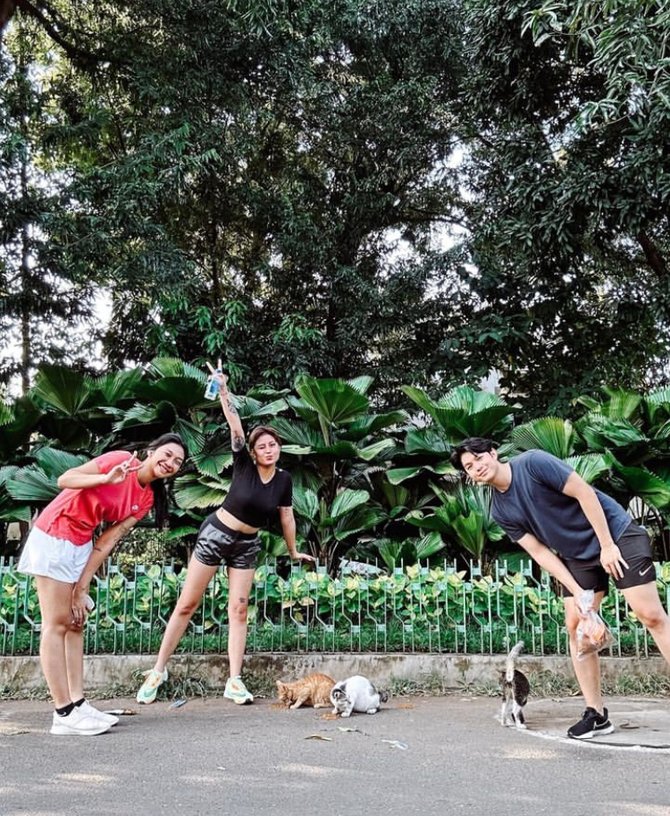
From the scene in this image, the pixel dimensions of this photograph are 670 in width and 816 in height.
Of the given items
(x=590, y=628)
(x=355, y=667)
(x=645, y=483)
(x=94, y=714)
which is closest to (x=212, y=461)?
(x=355, y=667)

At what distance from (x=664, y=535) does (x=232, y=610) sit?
470 centimetres

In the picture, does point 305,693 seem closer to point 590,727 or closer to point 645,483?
point 590,727

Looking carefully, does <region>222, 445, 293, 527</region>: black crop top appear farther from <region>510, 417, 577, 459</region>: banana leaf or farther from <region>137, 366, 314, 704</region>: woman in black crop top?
<region>510, 417, 577, 459</region>: banana leaf

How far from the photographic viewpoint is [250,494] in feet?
16.1

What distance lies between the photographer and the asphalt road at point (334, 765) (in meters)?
2.89

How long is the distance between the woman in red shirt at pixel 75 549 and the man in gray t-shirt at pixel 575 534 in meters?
1.72

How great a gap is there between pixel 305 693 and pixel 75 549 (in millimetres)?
1740

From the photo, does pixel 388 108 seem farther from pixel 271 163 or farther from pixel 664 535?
pixel 664 535

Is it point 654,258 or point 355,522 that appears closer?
point 355,522

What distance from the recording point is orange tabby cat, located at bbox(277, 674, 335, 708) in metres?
4.79

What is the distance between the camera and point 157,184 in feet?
30.8

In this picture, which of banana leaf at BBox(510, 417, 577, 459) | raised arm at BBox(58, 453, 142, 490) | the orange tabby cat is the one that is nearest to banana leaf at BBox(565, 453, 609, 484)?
banana leaf at BBox(510, 417, 577, 459)

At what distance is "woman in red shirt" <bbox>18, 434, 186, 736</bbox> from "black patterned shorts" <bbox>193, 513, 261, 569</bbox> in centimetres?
76

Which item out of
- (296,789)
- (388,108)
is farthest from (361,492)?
(388,108)
